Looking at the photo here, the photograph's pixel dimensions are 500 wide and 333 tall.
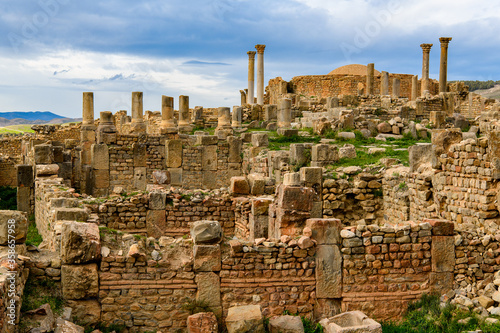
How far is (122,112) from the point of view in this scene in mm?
42344

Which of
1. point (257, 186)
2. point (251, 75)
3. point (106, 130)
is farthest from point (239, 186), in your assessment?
point (251, 75)

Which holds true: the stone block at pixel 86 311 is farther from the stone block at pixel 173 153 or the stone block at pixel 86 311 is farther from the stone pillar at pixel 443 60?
the stone pillar at pixel 443 60

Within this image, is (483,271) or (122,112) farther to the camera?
(122,112)

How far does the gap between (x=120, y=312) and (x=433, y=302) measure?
406 centimetres

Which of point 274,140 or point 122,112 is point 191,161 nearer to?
point 274,140

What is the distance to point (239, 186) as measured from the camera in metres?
11.9

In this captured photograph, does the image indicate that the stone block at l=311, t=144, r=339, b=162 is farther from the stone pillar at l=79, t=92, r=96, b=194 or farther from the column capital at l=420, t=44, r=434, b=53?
the column capital at l=420, t=44, r=434, b=53

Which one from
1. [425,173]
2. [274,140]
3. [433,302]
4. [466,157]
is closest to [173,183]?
[274,140]

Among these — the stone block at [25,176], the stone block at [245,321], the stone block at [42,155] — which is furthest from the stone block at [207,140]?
the stone block at [245,321]

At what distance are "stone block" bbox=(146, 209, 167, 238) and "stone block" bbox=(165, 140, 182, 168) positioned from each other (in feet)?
Answer: 26.2

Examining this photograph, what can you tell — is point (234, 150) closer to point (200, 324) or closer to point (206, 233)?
point (206, 233)

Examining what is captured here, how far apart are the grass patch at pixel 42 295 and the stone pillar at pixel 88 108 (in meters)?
17.7

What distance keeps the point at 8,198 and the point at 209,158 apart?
22.7ft

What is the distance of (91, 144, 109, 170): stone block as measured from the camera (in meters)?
19.5
